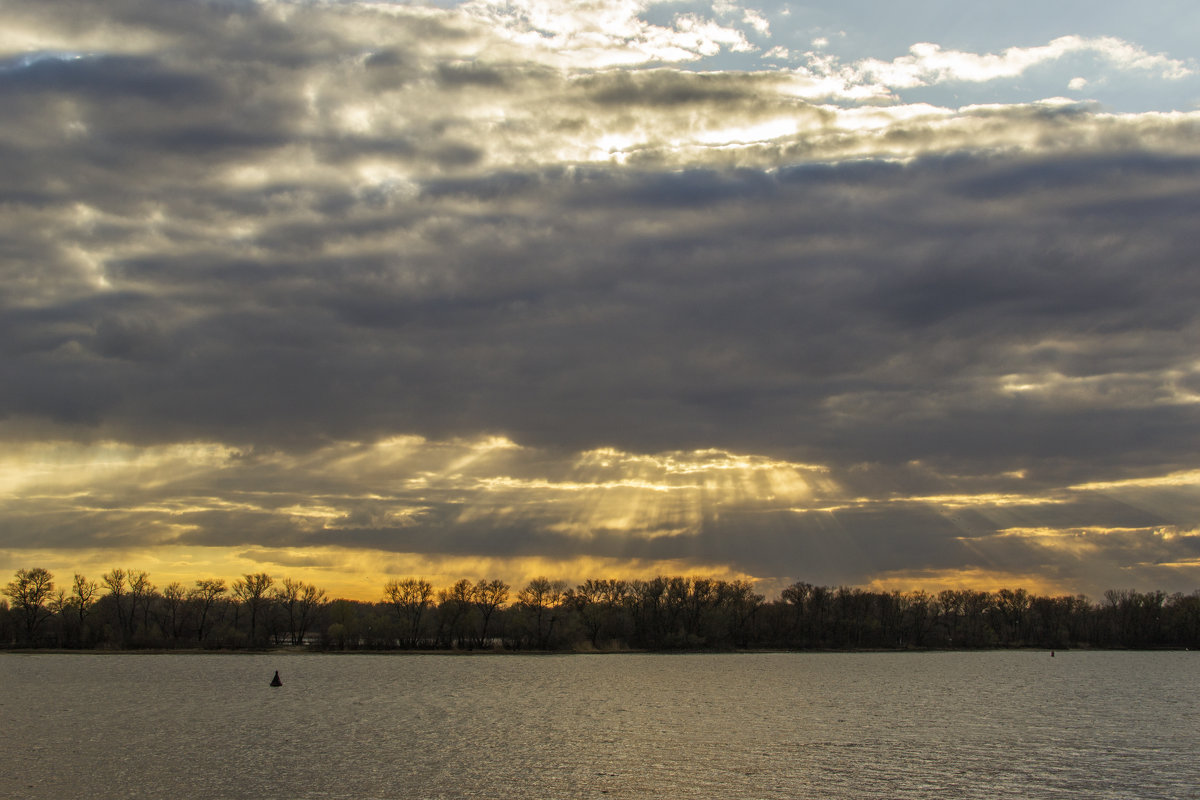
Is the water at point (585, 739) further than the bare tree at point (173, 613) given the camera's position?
No

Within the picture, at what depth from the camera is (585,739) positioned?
59.0 metres

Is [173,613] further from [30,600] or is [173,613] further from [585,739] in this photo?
[585,739]

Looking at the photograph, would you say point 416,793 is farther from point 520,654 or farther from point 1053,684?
point 520,654

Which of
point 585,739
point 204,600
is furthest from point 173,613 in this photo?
point 585,739

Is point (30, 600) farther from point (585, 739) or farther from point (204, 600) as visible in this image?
point (585, 739)

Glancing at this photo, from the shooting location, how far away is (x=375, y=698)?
89.6m

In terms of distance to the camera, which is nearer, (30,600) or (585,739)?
(585,739)

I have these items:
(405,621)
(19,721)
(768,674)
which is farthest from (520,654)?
(19,721)

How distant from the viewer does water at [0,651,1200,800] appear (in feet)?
139

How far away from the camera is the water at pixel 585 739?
4241 centimetres

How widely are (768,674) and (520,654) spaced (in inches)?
2759

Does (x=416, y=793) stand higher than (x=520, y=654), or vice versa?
(x=416, y=793)

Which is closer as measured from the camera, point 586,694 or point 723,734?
point 723,734

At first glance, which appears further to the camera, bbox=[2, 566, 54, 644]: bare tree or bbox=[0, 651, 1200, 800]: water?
bbox=[2, 566, 54, 644]: bare tree
